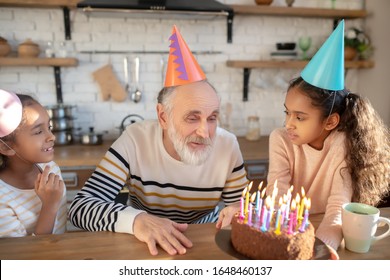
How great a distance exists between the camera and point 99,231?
1018mm

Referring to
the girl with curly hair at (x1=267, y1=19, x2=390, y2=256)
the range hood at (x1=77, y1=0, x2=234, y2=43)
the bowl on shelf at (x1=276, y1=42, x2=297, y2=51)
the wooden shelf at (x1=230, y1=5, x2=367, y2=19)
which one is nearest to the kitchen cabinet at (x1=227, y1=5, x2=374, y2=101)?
the wooden shelf at (x1=230, y1=5, x2=367, y2=19)

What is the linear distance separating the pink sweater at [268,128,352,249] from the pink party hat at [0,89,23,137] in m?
0.86

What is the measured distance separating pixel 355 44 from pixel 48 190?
2.72m

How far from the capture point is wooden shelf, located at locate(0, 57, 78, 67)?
2.43 meters

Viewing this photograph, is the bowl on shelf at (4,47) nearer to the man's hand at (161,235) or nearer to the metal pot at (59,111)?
the metal pot at (59,111)

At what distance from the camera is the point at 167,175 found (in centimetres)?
142

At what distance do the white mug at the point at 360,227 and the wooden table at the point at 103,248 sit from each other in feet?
0.07

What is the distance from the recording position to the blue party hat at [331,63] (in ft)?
3.44

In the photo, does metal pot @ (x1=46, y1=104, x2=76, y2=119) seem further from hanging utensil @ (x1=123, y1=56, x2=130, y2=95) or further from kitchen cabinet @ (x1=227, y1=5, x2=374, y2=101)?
kitchen cabinet @ (x1=227, y1=5, x2=374, y2=101)

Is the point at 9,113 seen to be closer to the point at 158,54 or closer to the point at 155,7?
the point at 155,7

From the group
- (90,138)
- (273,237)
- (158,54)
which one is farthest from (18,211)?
(158,54)

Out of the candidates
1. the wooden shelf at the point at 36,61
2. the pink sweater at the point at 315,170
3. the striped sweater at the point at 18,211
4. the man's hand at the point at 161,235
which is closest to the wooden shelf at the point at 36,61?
the wooden shelf at the point at 36,61
